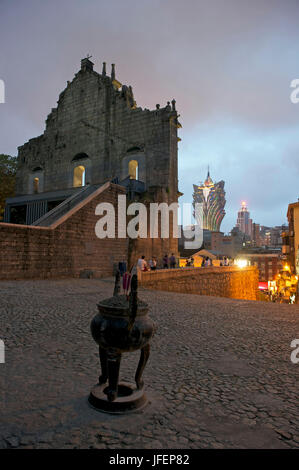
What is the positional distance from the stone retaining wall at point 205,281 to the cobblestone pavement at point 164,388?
27.0ft

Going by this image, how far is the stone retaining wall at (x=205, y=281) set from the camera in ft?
46.6

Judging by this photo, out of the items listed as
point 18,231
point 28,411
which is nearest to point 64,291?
point 18,231

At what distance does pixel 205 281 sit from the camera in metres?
19.0

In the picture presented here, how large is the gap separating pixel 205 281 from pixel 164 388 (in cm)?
1658

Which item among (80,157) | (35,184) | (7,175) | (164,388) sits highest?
(80,157)

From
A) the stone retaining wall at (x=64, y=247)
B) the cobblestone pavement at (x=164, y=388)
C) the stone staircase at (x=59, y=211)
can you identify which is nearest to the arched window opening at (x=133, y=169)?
the stone retaining wall at (x=64, y=247)

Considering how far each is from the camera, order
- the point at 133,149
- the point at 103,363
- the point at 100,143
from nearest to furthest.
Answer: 1. the point at 103,363
2. the point at 133,149
3. the point at 100,143

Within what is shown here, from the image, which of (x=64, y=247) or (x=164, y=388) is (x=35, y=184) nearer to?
(x=64, y=247)

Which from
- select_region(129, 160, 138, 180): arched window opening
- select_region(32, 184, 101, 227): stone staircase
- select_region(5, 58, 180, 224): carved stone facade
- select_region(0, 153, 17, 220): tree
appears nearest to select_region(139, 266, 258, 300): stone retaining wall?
select_region(32, 184, 101, 227): stone staircase

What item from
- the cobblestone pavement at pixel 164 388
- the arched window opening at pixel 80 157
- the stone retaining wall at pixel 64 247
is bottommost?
the cobblestone pavement at pixel 164 388

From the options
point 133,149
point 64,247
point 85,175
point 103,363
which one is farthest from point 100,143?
point 103,363

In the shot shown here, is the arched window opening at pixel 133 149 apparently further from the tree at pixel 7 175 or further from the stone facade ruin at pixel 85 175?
the tree at pixel 7 175

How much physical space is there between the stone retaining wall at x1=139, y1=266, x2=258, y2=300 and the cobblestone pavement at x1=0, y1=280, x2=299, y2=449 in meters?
8.23

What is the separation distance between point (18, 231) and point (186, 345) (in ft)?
31.1
